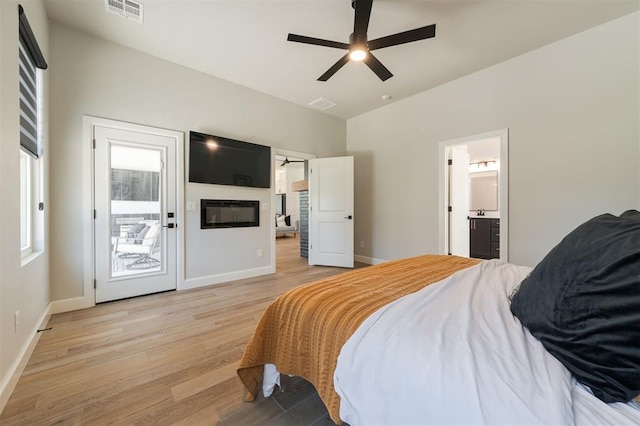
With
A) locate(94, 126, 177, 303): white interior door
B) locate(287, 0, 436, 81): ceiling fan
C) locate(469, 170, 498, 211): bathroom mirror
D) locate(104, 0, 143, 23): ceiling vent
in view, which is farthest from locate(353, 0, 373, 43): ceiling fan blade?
locate(469, 170, 498, 211): bathroom mirror

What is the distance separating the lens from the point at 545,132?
2938 mm

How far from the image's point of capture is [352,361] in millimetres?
902

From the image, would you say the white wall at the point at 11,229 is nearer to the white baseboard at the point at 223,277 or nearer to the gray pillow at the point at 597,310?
the white baseboard at the point at 223,277

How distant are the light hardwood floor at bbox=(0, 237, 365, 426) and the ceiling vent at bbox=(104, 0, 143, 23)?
2.92 m

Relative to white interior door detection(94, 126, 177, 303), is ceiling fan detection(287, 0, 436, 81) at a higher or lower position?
higher

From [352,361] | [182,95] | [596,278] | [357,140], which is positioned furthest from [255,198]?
[596,278]

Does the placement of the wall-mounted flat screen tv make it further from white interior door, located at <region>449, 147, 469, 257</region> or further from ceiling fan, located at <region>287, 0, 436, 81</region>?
white interior door, located at <region>449, 147, 469, 257</region>

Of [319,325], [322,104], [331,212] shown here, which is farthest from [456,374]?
[322,104]

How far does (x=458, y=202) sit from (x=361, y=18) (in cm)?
310

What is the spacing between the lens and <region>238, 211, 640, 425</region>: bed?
0.62m

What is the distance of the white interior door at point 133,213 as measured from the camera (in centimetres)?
280

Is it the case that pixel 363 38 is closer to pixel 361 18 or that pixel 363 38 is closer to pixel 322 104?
pixel 361 18

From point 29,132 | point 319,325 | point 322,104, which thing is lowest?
point 319,325

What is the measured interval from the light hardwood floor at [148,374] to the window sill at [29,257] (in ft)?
2.19
